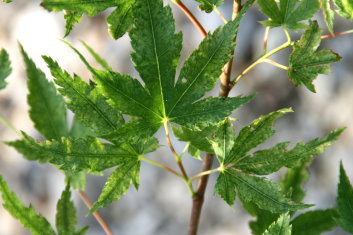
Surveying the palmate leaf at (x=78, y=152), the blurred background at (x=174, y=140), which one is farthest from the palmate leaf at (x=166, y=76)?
the blurred background at (x=174, y=140)

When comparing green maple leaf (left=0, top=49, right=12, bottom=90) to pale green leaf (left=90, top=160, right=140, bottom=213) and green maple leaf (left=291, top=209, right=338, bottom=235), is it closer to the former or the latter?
pale green leaf (left=90, top=160, right=140, bottom=213)

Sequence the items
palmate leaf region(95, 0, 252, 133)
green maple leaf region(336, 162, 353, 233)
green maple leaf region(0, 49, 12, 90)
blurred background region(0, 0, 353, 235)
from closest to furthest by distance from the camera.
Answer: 1. palmate leaf region(95, 0, 252, 133)
2. green maple leaf region(336, 162, 353, 233)
3. green maple leaf region(0, 49, 12, 90)
4. blurred background region(0, 0, 353, 235)

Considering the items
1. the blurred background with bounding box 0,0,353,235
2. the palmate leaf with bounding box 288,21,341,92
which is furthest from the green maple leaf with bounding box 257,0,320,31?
the blurred background with bounding box 0,0,353,235

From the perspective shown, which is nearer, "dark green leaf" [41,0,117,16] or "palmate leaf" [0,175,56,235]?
"dark green leaf" [41,0,117,16]

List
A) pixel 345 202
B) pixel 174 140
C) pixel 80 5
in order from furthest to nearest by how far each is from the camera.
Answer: pixel 174 140 < pixel 345 202 < pixel 80 5

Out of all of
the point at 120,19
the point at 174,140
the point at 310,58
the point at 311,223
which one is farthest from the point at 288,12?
the point at 174,140

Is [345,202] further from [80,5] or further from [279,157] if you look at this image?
[80,5]
